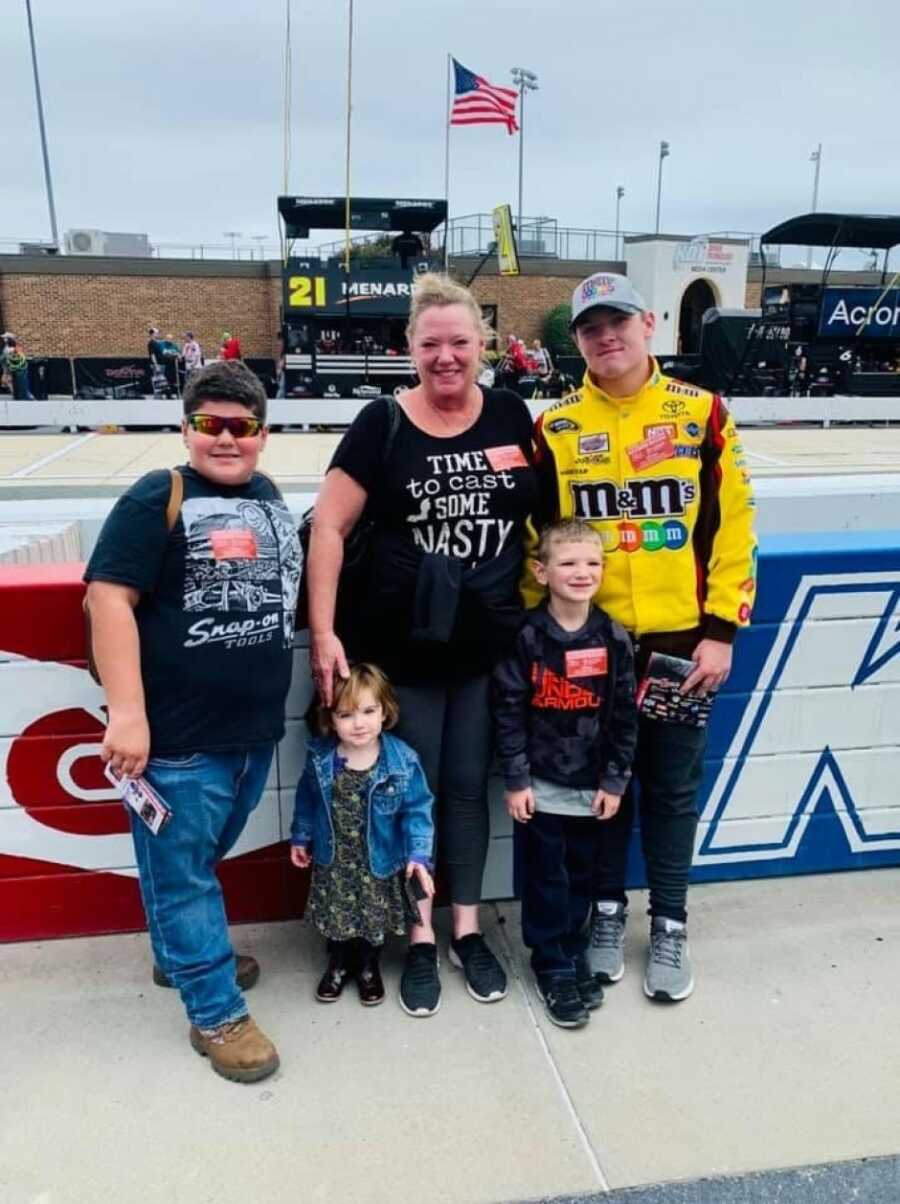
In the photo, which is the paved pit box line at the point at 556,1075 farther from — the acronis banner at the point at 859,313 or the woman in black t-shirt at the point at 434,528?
the acronis banner at the point at 859,313

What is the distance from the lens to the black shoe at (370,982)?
8.55 ft

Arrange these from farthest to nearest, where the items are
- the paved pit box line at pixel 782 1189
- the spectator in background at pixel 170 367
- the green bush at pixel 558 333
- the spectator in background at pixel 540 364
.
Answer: the green bush at pixel 558 333
the spectator in background at pixel 170 367
the spectator in background at pixel 540 364
the paved pit box line at pixel 782 1189

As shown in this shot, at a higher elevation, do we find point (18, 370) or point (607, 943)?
point (18, 370)

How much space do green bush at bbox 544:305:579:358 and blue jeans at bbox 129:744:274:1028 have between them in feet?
108

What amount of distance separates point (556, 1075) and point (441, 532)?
4.51 feet

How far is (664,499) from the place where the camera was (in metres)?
2.48

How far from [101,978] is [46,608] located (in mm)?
1073

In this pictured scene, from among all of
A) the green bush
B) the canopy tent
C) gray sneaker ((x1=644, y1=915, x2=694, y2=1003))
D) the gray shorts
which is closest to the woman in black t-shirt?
the gray shorts

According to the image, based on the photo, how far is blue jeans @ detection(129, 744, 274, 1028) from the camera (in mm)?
2211

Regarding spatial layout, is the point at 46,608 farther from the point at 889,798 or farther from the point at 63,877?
the point at 889,798

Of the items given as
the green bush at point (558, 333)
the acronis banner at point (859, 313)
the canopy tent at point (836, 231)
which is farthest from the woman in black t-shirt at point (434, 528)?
the green bush at point (558, 333)

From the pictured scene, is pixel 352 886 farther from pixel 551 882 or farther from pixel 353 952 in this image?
pixel 551 882

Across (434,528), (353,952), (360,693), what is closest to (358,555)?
(434,528)

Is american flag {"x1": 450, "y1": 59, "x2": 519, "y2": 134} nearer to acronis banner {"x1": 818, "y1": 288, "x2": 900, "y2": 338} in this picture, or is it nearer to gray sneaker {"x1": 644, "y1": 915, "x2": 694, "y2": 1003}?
acronis banner {"x1": 818, "y1": 288, "x2": 900, "y2": 338}
